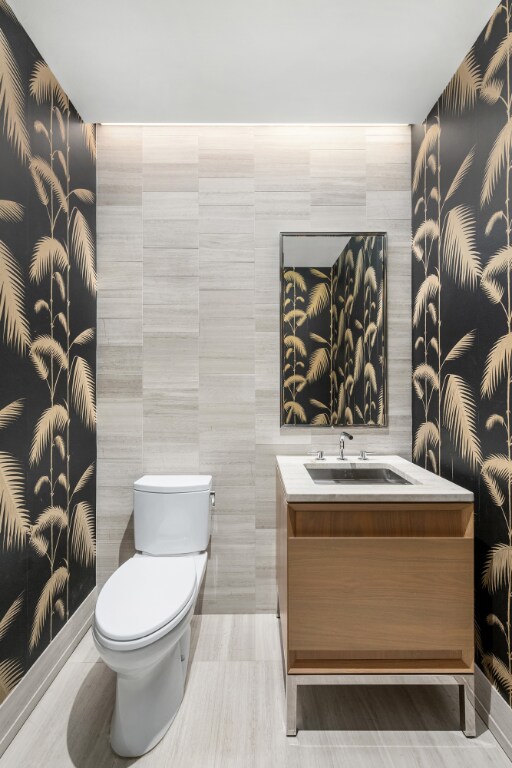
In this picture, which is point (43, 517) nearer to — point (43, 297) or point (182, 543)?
point (182, 543)

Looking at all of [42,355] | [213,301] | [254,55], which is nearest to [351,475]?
[213,301]

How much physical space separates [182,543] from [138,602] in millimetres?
573

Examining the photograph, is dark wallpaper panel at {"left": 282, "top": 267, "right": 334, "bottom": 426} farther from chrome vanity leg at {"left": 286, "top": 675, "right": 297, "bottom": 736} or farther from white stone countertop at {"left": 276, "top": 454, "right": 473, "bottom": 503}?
chrome vanity leg at {"left": 286, "top": 675, "right": 297, "bottom": 736}

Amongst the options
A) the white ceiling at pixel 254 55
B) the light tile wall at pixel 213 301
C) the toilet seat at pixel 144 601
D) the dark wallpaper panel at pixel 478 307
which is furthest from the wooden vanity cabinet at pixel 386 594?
the white ceiling at pixel 254 55

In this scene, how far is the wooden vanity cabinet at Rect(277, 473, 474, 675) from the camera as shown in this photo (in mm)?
1562

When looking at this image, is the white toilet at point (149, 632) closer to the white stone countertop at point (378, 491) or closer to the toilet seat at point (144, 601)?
the toilet seat at point (144, 601)

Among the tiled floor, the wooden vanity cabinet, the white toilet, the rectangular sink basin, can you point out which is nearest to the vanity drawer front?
the wooden vanity cabinet

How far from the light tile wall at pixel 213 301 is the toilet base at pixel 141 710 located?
77 cm

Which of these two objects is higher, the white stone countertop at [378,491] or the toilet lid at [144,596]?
the white stone countertop at [378,491]

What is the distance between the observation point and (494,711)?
158 centimetres

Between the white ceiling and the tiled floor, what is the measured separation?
257 centimetres

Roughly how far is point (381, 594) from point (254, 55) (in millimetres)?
2140

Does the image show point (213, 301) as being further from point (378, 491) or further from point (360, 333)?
point (378, 491)

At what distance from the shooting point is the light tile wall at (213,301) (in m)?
2.37
